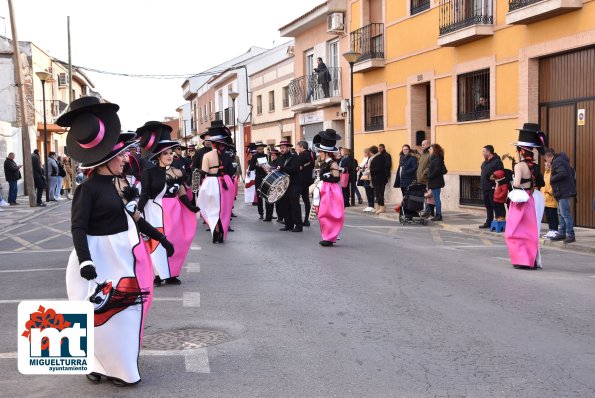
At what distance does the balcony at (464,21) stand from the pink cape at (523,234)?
30.7ft

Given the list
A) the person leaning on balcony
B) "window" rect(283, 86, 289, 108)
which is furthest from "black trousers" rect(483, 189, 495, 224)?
"window" rect(283, 86, 289, 108)

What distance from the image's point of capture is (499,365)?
5391 millimetres

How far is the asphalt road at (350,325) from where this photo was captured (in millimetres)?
4996

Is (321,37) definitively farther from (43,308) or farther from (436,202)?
→ (43,308)

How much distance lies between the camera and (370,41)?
2534cm

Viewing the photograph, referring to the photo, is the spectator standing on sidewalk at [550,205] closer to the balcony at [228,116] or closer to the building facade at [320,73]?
the building facade at [320,73]

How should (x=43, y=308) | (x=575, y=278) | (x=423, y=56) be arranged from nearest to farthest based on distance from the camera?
1. (x=43, y=308)
2. (x=575, y=278)
3. (x=423, y=56)

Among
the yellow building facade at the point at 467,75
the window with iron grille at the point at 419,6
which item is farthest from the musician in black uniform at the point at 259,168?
the window with iron grille at the point at 419,6

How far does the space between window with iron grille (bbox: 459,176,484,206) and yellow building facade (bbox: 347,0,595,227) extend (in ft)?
0.09

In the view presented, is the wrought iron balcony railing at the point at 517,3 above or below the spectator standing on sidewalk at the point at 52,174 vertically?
above

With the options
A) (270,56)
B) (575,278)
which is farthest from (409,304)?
(270,56)

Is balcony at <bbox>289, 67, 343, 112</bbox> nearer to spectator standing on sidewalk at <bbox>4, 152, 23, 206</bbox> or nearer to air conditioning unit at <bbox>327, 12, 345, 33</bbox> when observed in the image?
air conditioning unit at <bbox>327, 12, 345, 33</bbox>

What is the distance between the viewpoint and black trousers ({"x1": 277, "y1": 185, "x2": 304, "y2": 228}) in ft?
47.8

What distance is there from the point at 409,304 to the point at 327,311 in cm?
90
